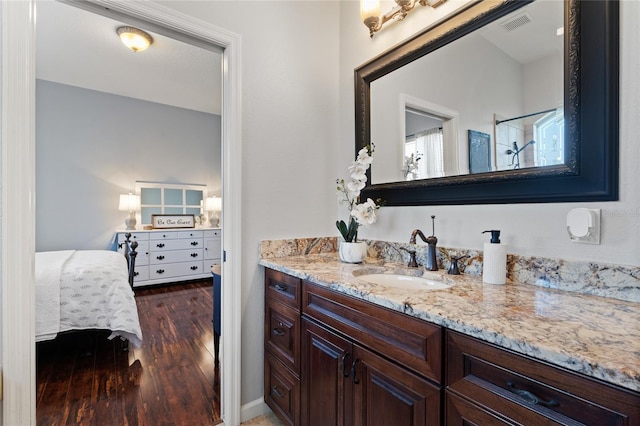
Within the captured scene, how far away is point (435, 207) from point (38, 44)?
4392mm

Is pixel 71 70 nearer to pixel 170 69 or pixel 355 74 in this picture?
pixel 170 69

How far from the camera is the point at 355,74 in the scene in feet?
6.21

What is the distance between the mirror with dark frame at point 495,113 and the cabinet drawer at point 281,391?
42.6 inches

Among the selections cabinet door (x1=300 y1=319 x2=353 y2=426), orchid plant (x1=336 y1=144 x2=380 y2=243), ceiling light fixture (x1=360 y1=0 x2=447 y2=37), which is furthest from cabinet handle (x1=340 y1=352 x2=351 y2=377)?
ceiling light fixture (x1=360 y1=0 x2=447 y2=37)

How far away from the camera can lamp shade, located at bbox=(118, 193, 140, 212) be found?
439 centimetres

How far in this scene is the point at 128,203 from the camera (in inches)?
174

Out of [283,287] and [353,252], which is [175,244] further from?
[353,252]

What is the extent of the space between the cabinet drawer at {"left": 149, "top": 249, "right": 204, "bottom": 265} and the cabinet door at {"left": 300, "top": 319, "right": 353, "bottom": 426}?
3.86 m

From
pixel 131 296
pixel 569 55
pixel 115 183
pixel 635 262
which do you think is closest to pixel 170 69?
pixel 115 183

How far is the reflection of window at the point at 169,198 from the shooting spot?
4.72m

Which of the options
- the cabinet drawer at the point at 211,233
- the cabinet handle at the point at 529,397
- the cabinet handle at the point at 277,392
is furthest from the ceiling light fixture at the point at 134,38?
the cabinet handle at the point at 529,397

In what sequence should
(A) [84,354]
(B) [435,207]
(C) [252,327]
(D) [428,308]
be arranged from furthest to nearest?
(A) [84,354] → (C) [252,327] → (B) [435,207] → (D) [428,308]

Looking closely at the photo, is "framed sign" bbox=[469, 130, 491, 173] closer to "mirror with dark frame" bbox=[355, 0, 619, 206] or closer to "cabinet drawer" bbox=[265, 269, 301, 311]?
"mirror with dark frame" bbox=[355, 0, 619, 206]

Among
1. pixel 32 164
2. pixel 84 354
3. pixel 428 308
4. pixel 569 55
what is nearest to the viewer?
pixel 428 308
